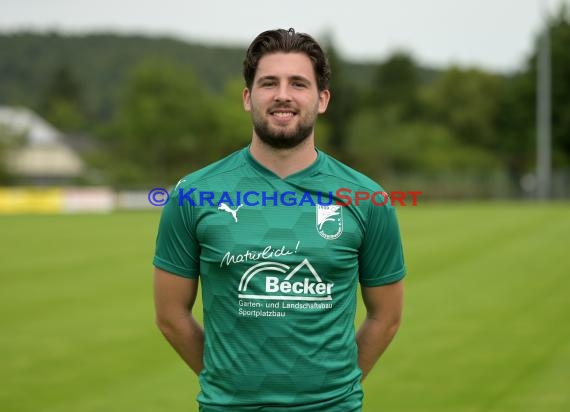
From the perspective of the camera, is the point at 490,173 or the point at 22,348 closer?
the point at 22,348

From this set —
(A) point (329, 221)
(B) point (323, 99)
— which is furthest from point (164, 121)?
(A) point (329, 221)

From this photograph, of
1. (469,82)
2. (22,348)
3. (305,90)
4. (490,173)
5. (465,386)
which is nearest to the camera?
(305,90)

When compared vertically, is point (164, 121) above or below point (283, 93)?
below

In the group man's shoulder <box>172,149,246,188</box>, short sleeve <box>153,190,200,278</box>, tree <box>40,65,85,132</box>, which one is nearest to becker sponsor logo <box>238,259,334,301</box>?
short sleeve <box>153,190,200,278</box>

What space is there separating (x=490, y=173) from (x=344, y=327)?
2384 inches

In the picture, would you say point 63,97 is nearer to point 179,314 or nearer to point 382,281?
point 179,314

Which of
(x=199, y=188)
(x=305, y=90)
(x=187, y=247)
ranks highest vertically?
(x=305, y=90)

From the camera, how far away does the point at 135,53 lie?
587 feet

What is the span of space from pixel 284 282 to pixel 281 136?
536 millimetres

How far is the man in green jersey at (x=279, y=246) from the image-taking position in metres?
3.21

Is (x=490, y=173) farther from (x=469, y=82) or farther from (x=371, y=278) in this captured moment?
(x=371, y=278)

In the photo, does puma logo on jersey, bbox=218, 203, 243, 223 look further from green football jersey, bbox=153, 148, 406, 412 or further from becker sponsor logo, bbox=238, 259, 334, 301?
becker sponsor logo, bbox=238, 259, 334, 301

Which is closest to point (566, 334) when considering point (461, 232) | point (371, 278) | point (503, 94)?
point (371, 278)

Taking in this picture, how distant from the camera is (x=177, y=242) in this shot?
336cm
